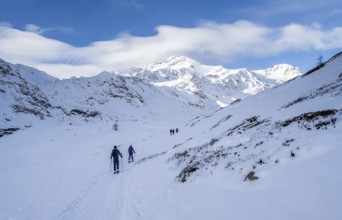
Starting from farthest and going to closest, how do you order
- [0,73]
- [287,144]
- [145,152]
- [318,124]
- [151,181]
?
[0,73] → [145,152] → [151,181] → [318,124] → [287,144]

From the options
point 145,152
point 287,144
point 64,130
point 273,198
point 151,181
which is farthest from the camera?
point 64,130

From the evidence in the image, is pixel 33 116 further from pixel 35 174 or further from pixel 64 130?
pixel 35 174

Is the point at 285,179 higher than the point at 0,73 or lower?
lower

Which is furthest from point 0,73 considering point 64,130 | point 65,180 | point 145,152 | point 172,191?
point 172,191

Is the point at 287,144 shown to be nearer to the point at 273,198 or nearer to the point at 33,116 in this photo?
the point at 273,198

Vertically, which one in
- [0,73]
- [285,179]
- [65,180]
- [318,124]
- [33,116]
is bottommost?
[65,180]

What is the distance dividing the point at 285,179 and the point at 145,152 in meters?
29.3

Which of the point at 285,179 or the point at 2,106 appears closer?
the point at 285,179

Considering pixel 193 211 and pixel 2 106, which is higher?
pixel 2 106

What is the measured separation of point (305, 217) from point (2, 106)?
11364cm

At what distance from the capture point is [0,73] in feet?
451

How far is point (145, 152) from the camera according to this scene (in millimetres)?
37688

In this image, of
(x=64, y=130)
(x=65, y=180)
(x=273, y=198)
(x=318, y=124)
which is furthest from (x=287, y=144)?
(x=64, y=130)

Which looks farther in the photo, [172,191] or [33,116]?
[33,116]
